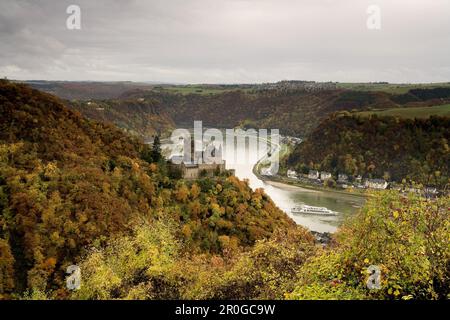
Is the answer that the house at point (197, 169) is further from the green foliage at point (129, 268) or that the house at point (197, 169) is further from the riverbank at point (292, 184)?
the riverbank at point (292, 184)

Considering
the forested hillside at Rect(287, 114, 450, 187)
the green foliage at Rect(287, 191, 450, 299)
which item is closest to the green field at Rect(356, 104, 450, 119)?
the forested hillside at Rect(287, 114, 450, 187)

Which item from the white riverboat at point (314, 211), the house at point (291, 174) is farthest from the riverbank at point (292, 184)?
the white riverboat at point (314, 211)

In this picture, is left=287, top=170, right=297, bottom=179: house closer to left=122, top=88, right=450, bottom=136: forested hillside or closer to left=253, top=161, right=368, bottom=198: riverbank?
left=253, top=161, right=368, bottom=198: riverbank

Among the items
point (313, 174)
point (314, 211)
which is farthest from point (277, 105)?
point (314, 211)

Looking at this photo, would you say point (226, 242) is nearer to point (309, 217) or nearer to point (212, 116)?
point (309, 217)

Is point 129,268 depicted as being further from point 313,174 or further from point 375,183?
point 313,174
